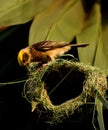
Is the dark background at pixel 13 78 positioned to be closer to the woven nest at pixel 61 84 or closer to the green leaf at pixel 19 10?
the green leaf at pixel 19 10

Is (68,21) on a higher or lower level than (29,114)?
higher

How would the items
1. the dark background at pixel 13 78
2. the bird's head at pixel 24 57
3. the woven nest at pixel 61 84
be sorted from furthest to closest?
the dark background at pixel 13 78 → the bird's head at pixel 24 57 → the woven nest at pixel 61 84

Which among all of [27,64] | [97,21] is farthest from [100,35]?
[27,64]

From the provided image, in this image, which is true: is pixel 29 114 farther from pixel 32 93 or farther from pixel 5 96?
pixel 32 93

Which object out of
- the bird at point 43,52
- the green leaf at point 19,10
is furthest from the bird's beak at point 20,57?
the green leaf at point 19,10

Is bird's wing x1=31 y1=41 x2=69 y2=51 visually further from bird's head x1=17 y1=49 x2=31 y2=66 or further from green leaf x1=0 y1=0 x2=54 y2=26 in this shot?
green leaf x1=0 y1=0 x2=54 y2=26

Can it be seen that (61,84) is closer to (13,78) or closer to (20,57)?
(20,57)
